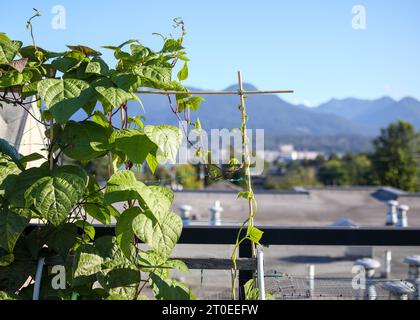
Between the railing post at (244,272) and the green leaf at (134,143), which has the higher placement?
the green leaf at (134,143)

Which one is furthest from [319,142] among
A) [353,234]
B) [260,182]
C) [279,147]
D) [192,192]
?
[353,234]

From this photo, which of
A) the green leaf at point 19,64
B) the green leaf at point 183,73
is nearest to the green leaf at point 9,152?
the green leaf at point 19,64

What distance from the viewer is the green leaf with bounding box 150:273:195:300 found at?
151 centimetres

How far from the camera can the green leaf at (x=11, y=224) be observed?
150 centimetres

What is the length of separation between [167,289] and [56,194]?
0.41 m

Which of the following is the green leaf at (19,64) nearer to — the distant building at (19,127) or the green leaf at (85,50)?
the green leaf at (85,50)

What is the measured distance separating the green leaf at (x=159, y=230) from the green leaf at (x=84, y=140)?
0.26 metres

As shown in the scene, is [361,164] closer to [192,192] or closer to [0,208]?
[192,192]

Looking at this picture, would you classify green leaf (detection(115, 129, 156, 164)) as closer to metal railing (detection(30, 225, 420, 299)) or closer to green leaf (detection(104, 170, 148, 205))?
green leaf (detection(104, 170, 148, 205))

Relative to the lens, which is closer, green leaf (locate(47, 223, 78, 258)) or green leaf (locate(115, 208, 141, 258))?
green leaf (locate(115, 208, 141, 258))

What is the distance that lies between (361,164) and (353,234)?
4760 centimetres

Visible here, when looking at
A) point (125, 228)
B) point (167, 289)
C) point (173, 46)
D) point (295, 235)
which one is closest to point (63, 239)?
point (125, 228)

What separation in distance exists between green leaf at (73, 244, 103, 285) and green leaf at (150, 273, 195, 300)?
0.16m

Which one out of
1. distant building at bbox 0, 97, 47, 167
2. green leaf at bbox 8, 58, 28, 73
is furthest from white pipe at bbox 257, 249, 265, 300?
distant building at bbox 0, 97, 47, 167
